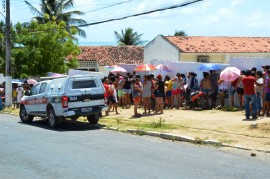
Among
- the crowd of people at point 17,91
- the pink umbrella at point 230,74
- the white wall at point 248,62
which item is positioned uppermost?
the white wall at point 248,62

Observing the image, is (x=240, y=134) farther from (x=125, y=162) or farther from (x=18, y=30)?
(x=18, y=30)

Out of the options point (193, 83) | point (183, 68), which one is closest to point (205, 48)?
point (183, 68)

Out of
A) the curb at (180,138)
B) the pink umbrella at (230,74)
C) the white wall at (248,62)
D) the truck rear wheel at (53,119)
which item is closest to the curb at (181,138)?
the curb at (180,138)

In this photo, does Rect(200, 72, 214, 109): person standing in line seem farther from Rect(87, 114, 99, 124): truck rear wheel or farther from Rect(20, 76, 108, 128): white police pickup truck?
Rect(87, 114, 99, 124): truck rear wheel

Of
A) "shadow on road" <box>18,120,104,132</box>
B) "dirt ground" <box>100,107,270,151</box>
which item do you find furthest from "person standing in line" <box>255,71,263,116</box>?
"shadow on road" <box>18,120,104,132</box>

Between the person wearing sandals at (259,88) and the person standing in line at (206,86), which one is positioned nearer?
the person wearing sandals at (259,88)

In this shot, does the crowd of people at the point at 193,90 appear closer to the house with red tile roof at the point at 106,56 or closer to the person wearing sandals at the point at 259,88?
the person wearing sandals at the point at 259,88

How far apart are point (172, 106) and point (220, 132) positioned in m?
7.73

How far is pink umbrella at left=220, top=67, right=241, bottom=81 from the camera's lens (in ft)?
60.3

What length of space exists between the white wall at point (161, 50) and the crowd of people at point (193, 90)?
1944 centimetres

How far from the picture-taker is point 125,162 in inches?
375

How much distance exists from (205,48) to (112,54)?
13436 millimetres

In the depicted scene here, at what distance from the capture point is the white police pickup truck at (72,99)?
15.9 meters

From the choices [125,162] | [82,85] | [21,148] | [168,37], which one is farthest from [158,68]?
[168,37]
